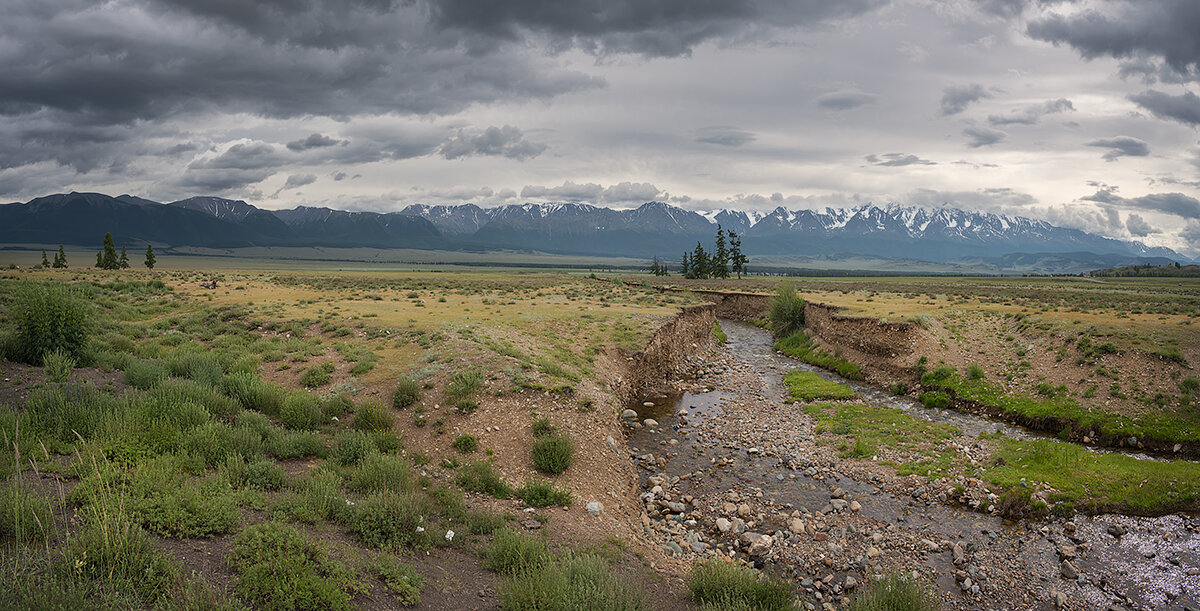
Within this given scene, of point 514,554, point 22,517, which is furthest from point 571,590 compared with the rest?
point 22,517

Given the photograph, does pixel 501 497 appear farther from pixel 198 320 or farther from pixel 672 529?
pixel 198 320

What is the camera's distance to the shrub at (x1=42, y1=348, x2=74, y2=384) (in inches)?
493

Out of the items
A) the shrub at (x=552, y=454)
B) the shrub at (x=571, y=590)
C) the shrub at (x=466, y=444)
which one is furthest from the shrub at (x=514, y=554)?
the shrub at (x=466, y=444)

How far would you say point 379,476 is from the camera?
10.9 meters

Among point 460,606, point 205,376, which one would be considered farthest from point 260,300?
point 460,606

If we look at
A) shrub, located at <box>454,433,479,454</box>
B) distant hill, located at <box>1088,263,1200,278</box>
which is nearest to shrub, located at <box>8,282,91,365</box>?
shrub, located at <box>454,433,479,454</box>

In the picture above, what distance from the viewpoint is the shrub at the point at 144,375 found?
13.8 metres

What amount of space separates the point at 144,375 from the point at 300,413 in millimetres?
3919

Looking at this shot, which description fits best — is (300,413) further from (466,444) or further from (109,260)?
(109,260)

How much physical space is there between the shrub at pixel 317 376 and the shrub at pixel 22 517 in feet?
40.1

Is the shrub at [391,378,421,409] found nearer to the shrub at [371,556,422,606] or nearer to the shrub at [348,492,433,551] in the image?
the shrub at [348,492,433,551]

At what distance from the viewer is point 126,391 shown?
12578mm

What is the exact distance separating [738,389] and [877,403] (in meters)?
6.40

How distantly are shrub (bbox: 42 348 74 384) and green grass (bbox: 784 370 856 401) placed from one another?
997 inches
